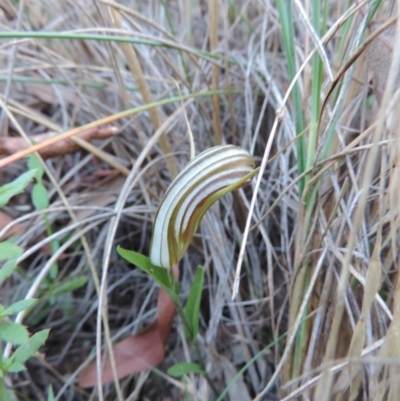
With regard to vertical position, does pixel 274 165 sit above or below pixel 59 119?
below

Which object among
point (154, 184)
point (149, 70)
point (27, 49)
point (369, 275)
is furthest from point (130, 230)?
point (369, 275)

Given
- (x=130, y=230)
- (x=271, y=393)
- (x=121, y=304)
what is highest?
(x=130, y=230)

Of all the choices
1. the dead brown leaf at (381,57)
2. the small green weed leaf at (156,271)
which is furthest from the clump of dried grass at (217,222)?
the small green weed leaf at (156,271)

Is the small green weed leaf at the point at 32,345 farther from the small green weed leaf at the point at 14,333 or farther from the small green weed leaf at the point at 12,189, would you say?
the small green weed leaf at the point at 12,189

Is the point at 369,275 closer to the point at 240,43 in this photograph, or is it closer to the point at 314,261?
the point at 314,261

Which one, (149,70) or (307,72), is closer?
(307,72)

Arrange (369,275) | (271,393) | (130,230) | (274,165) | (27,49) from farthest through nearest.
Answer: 1. (27,49)
2. (130,230)
3. (274,165)
4. (271,393)
5. (369,275)

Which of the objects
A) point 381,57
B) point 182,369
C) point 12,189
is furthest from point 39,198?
point 381,57

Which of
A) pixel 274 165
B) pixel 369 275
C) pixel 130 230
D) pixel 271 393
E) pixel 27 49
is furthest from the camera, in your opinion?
pixel 27 49
